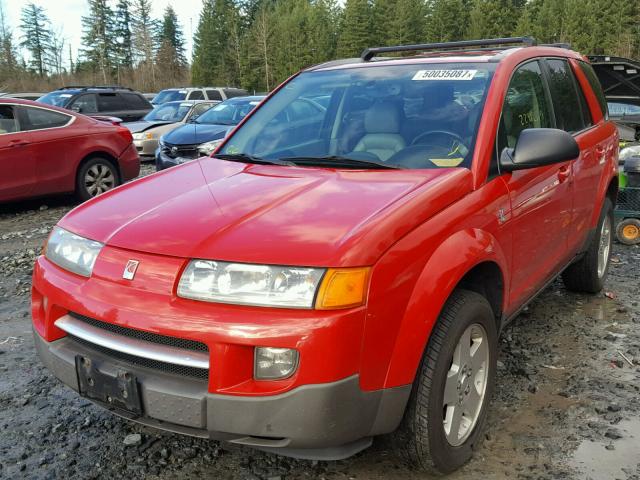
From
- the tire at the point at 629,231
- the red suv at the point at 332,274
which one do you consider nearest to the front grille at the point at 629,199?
the tire at the point at 629,231

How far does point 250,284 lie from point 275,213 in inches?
16.0

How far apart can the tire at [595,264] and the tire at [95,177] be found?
6547 millimetres

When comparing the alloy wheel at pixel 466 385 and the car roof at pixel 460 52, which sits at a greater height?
the car roof at pixel 460 52

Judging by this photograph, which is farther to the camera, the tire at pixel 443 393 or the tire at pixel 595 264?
the tire at pixel 595 264

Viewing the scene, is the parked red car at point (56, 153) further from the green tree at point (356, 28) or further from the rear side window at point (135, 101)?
the green tree at point (356, 28)

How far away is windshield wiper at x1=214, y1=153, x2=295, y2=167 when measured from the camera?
3.22 metres

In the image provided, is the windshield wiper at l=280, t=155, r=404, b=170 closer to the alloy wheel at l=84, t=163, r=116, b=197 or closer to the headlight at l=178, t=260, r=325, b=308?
the headlight at l=178, t=260, r=325, b=308

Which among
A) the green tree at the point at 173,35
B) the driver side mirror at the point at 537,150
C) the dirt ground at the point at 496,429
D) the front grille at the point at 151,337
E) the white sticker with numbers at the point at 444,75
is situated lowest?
the dirt ground at the point at 496,429

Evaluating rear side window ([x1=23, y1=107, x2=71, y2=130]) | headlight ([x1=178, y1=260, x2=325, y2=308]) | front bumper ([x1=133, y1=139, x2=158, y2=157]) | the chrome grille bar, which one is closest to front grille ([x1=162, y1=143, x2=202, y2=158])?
rear side window ([x1=23, y1=107, x2=71, y2=130])

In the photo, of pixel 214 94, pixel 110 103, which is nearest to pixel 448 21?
pixel 214 94

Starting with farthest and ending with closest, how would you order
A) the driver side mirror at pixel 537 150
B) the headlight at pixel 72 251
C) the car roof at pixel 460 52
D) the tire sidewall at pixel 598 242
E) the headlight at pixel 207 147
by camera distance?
the headlight at pixel 207 147 < the tire sidewall at pixel 598 242 < the car roof at pixel 460 52 < the driver side mirror at pixel 537 150 < the headlight at pixel 72 251

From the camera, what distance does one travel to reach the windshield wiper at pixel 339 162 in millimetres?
2965

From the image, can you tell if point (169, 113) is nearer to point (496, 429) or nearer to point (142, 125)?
point (142, 125)

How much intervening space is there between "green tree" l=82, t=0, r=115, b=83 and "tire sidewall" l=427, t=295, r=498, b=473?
7835 centimetres
